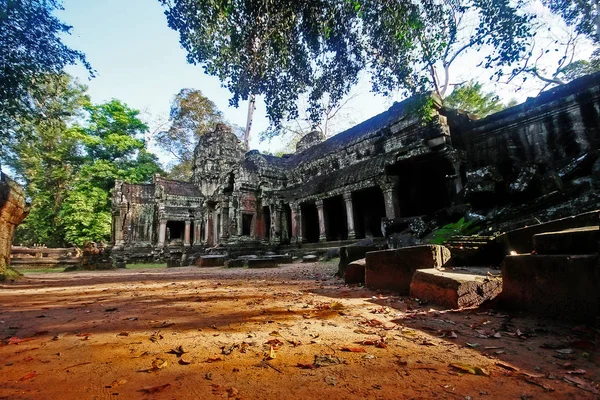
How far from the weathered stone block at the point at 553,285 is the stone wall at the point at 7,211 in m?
10.2

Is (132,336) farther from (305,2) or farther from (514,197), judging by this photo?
(514,197)

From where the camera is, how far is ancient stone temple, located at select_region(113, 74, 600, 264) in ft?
28.2

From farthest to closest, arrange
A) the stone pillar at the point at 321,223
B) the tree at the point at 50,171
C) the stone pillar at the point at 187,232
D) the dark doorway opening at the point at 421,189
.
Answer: the tree at the point at 50,171
the stone pillar at the point at 187,232
the stone pillar at the point at 321,223
the dark doorway opening at the point at 421,189

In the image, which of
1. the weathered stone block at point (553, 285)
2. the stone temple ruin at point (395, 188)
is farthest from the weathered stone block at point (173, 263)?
the weathered stone block at point (553, 285)

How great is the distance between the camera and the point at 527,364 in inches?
64.9

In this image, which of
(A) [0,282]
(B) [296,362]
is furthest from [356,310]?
(A) [0,282]

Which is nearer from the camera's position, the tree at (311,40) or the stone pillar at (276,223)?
the tree at (311,40)

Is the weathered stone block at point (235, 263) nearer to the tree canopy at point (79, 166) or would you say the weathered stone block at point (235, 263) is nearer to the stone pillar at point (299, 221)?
the stone pillar at point (299, 221)

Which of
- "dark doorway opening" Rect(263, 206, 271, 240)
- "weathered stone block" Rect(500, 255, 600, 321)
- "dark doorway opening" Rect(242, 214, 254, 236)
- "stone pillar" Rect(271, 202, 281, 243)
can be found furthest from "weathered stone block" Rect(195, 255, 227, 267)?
"weathered stone block" Rect(500, 255, 600, 321)

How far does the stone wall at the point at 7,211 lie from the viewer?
7180 millimetres

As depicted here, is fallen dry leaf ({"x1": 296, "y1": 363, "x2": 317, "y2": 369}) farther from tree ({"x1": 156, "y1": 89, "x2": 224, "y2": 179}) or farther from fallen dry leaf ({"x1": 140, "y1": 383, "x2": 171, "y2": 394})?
tree ({"x1": 156, "y1": 89, "x2": 224, "y2": 179})

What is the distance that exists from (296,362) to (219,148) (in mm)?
26266

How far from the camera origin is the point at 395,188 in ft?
41.0

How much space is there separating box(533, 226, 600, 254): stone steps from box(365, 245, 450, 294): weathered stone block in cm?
131
